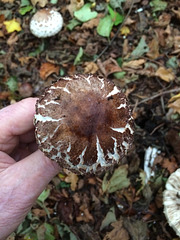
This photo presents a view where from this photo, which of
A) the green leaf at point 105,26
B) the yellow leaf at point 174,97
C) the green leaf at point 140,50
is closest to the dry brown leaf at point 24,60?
the green leaf at point 105,26

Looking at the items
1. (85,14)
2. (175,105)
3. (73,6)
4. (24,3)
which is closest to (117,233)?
(175,105)

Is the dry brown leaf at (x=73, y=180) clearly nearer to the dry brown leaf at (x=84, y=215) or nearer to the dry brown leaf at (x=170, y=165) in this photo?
the dry brown leaf at (x=84, y=215)

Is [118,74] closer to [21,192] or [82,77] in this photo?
[82,77]

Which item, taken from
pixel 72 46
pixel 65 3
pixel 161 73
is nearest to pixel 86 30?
pixel 72 46

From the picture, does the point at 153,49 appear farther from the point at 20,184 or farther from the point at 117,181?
the point at 20,184

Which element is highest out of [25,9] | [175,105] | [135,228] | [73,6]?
[25,9]
